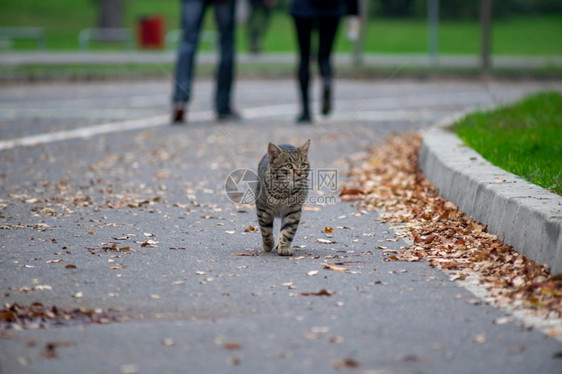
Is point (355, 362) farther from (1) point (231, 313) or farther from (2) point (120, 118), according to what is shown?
(2) point (120, 118)

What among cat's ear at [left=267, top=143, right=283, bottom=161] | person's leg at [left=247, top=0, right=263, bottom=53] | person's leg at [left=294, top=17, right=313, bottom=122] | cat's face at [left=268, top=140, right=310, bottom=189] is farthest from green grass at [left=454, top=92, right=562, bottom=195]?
person's leg at [left=247, top=0, right=263, bottom=53]

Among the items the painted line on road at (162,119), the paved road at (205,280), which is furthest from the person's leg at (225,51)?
the paved road at (205,280)

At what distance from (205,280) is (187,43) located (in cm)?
756

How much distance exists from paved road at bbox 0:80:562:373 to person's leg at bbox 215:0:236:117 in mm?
1817

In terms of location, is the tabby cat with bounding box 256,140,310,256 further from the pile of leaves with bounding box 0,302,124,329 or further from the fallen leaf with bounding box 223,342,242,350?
the fallen leaf with bounding box 223,342,242,350

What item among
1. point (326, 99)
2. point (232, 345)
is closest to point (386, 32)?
point (326, 99)

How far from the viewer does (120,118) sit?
520 inches

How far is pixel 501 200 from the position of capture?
574cm

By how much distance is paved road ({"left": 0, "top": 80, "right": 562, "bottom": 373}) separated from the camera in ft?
12.3

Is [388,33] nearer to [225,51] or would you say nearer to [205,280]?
Answer: [225,51]

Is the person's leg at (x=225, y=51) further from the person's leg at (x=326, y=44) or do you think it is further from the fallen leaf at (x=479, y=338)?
the fallen leaf at (x=479, y=338)

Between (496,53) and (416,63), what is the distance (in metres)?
7.06

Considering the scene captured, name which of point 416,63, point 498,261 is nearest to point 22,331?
point 498,261

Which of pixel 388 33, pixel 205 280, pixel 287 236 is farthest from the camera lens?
pixel 388 33
